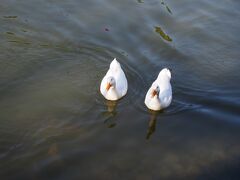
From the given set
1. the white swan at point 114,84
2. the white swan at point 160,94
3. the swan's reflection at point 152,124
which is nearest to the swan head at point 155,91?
the white swan at point 160,94

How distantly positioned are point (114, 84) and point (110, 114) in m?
0.65

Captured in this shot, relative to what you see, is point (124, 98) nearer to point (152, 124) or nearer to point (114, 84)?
point (114, 84)

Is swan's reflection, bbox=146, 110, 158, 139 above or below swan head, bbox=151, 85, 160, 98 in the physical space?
below

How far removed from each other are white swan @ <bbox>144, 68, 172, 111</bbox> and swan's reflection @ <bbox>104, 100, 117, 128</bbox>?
2.30 feet

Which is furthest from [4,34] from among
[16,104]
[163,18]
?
[163,18]

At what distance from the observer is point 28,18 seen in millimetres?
12555

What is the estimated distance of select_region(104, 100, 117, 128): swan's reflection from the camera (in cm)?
962

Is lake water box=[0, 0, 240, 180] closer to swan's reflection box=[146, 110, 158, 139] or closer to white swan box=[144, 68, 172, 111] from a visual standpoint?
swan's reflection box=[146, 110, 158, 139]

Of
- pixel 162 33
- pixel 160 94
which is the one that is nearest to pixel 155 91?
pixel 160 94

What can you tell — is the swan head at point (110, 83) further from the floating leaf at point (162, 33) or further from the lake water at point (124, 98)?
the floating leaf at point (162, 33)

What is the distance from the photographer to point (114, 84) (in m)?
10.0

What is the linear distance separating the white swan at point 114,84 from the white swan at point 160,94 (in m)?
0.62

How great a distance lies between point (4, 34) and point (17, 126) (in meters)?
3.44

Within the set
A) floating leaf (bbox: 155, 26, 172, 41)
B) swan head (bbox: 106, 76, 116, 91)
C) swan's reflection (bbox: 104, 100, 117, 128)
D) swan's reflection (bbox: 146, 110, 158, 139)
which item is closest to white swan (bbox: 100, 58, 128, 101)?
swan head (bbox: 106, 76, 116, 91)
